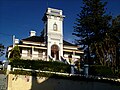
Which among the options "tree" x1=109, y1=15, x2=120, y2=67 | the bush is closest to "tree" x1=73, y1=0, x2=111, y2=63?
"tree" x1=109, y1=15, x2=120, y2=67

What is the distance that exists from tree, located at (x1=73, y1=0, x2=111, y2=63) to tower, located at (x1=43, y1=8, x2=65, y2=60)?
240cm

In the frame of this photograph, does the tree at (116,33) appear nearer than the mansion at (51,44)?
Yes

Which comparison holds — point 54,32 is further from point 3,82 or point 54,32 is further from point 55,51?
point 3,82

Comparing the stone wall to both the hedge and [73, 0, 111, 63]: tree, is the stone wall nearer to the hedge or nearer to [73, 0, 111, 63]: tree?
the hedge

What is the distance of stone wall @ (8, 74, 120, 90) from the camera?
76.1 ft

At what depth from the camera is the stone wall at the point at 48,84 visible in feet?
76.1

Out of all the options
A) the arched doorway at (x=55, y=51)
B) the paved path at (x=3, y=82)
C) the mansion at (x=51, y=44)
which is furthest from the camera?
the arched doorway at (x=55, y=51)

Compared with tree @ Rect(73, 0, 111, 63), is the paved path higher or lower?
lower

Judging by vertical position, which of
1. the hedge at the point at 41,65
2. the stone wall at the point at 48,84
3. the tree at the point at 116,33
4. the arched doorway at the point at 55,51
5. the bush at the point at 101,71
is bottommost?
the stone wall at the point at 48,84

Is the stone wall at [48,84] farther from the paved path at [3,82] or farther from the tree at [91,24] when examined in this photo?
the tree at [91,24]

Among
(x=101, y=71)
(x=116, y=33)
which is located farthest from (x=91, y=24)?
(x=101, y=71)

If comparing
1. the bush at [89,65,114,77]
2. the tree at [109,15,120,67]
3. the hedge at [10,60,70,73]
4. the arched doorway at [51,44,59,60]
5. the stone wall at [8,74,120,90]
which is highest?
the tree at [109,15,120,67]

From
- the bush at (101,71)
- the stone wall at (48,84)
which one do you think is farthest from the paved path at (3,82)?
the bush at (101,71)

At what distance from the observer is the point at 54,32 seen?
42000 millimetres
